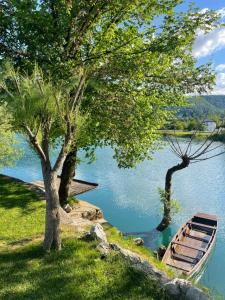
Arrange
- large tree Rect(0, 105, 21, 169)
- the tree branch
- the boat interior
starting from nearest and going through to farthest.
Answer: the tree branch < the boat interior < large tree Rect(0, 105, 21, 169)

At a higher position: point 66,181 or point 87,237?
point 66,181

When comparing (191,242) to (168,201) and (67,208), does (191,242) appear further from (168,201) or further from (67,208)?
(67,208)

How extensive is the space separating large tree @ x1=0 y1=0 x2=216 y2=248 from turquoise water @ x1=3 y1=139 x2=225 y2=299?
23.3ft

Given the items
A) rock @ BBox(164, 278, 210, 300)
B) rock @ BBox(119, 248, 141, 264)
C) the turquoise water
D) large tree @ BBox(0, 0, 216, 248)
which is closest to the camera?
rock @ BBox(164, 278, 210, 300)

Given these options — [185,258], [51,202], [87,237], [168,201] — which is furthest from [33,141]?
[168,201]

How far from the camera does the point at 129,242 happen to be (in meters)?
14.3

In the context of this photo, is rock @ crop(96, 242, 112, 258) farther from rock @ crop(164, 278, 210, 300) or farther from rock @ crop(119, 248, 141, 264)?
rock @ crop(164, 278, 210, 300)

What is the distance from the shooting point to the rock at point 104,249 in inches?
431

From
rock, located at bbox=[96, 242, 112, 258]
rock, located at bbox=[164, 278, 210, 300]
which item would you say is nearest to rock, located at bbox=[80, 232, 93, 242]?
rock, located at bbox=[96, 242, 112, 258]

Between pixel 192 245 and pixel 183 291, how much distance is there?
1591cm

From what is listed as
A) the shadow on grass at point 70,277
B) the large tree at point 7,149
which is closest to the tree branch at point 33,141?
the shadow on grass at point 70,277

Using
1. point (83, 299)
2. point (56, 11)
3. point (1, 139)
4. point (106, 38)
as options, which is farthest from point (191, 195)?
point (83, 299)

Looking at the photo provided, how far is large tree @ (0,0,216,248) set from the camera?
15719 mm

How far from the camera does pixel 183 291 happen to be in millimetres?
9055
